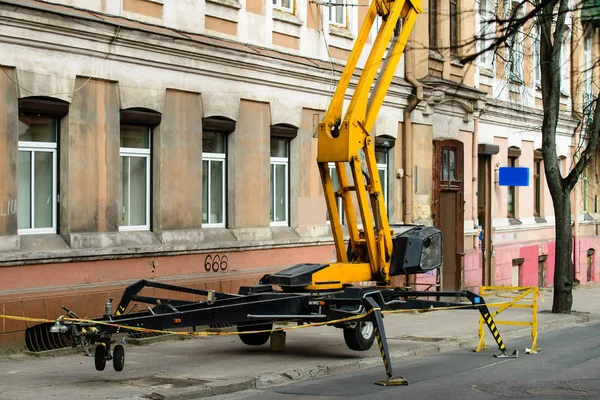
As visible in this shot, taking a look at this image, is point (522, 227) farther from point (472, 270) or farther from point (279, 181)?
point (279, 181)

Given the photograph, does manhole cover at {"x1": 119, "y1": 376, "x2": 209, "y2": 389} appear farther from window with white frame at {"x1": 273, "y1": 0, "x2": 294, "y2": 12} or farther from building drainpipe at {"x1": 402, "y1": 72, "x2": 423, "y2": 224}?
building drainpipe at {"x1": 402, "y1": 72, "x2": 423, "y2": 224}

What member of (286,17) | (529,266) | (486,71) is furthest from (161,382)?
(529,266)

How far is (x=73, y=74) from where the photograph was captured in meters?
15.0

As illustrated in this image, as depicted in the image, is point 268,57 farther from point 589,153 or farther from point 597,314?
point 597,314

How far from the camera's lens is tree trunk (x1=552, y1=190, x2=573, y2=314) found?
21.6 metres

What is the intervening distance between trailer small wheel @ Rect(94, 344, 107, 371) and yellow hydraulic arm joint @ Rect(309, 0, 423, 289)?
381 centimetres

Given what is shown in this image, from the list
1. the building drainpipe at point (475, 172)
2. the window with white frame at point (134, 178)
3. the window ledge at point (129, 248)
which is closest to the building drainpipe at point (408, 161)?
the building drainpipe at point (475, 172)

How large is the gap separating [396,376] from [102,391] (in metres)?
3.68

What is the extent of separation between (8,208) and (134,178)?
9.50ft

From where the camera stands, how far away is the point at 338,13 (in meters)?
21.8

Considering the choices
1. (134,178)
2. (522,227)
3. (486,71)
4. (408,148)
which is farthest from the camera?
(522,227)

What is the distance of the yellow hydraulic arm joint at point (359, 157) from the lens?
14453 mm

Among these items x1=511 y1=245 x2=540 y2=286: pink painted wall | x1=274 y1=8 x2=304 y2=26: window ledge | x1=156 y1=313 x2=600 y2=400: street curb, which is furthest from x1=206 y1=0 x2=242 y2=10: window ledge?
x1=511 y1=245 x2=540 y2=286: pink painted wall

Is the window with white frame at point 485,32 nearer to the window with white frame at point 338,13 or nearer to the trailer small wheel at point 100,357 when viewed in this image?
the trailer small wheel at point 100,357
